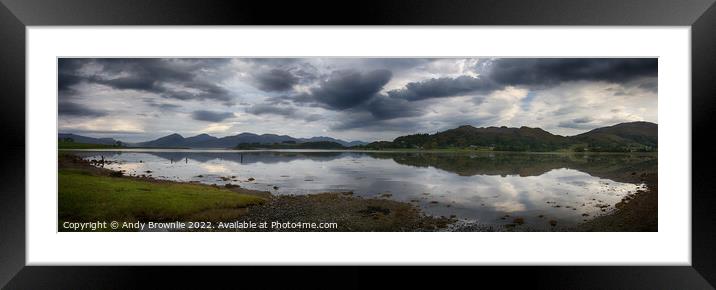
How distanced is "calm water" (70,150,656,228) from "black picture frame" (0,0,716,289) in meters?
1.54

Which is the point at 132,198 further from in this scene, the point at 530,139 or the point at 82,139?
the point at 530,139

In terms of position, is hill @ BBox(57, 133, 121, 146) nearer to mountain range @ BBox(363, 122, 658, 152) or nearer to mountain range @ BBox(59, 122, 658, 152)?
mountain range @ BBox(59, 122, 658, 152)

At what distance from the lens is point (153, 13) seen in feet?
8.56

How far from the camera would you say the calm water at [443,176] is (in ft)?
14.4

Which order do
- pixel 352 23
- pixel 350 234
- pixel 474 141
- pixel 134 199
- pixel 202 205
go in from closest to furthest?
pixel 352 23
pixel 350 234
pixel 134 199
pixel 202 205
pixel 474 141

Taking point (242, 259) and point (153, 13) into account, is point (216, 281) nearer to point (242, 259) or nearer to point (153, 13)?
point (242, 259)

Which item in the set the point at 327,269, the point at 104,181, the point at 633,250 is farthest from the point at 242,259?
the point at 633,250

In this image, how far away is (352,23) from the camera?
8.74ft

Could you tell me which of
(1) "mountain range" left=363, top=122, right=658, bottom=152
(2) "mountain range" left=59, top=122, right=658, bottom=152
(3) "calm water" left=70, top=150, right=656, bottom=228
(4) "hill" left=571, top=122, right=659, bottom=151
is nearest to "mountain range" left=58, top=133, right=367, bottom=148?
(2) "mountain range" left=59, top=122, right=658, bottom=152

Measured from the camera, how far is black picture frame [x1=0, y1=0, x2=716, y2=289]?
2613mm

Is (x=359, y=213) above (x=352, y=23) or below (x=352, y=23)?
below

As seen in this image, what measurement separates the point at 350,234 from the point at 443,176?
6.66ft

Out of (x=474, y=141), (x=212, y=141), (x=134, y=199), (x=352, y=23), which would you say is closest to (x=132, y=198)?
(x=134, y=199)

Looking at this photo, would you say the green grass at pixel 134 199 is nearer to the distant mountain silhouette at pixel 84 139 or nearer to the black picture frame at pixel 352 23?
the distant mountain silhouette at pixel 84 139
